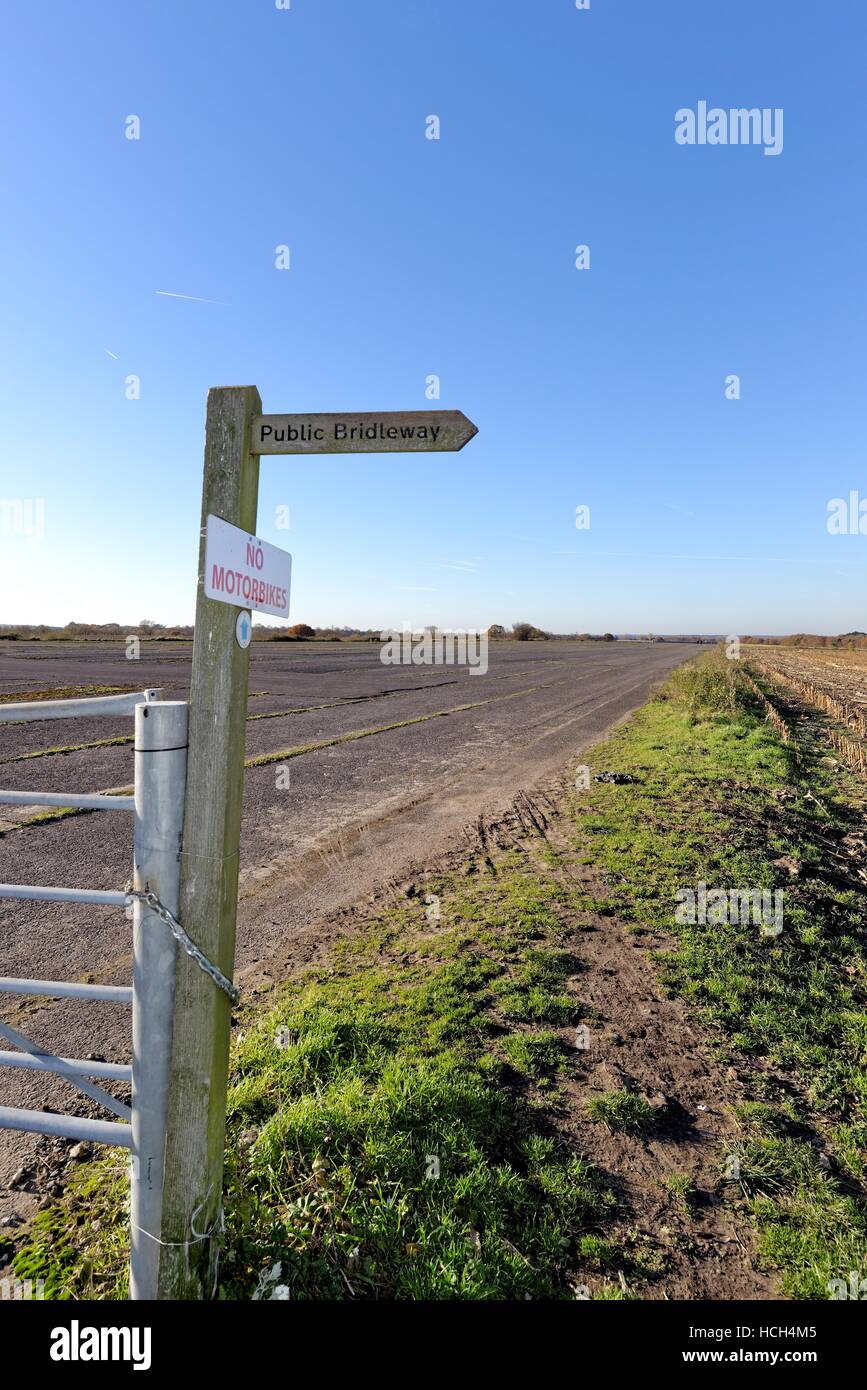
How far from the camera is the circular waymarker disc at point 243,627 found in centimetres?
202

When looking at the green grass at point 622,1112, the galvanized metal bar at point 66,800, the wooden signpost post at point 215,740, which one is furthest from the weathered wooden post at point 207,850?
the green grass at point 622,1112

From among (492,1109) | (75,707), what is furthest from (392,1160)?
(75,707)

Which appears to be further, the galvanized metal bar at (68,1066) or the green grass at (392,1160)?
the green grass at (392,1160)

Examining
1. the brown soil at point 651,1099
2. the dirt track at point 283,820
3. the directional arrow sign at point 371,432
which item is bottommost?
the brown soil at point 651,1099

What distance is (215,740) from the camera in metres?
2.02

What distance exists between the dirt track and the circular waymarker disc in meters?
2.48

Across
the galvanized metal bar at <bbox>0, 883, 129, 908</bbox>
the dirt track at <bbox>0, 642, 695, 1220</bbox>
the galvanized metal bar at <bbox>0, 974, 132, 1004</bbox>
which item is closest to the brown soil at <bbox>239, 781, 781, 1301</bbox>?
the dirt track at <bbox>0, 642, 695, 1220</bbox>

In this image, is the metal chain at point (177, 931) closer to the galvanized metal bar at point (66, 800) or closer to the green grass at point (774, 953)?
the galvanized metal bar at point (66, 800)

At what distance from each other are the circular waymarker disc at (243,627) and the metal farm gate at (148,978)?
0.28 metres

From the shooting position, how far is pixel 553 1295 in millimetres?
2254

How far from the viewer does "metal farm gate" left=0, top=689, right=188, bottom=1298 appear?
1982mm

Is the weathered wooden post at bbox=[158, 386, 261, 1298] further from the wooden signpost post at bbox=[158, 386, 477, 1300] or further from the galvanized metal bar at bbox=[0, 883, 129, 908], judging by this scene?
the galvanized metal bar at bbox=[0, 883, 129, 908]

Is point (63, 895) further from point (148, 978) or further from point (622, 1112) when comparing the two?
point (622, 1112)

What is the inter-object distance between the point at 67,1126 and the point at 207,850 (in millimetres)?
1048
